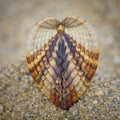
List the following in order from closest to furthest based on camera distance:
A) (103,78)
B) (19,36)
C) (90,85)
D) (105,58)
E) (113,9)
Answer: (90,85) → (103,78) → (105,58) → (19,36) → (113,9)

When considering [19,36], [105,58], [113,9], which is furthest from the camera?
[113,9]

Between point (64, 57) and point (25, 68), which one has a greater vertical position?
point (64, 57)

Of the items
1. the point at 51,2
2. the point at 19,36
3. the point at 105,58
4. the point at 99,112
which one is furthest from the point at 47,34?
the point at 51,2

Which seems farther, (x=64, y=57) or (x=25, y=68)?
(x=25, y=68)

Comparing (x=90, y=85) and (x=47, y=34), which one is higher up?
(x=47, y=34)

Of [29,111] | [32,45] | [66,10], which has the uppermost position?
[66,10]

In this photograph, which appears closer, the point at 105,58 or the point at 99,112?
the point at 99,112

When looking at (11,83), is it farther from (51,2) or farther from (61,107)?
(51,2)
